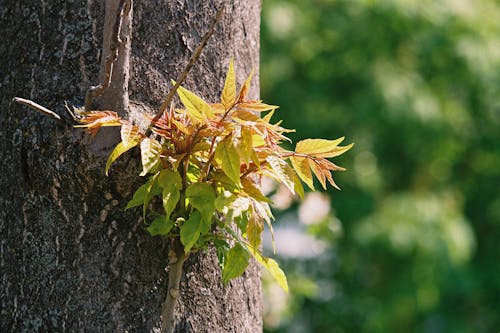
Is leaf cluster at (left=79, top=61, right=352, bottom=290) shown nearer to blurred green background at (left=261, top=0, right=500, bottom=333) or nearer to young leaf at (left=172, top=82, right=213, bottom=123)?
young leaf at (left=172, top=82, right=213, bottom=123)

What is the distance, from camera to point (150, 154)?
1.52 metres

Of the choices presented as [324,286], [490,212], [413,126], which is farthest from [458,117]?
[324,286]

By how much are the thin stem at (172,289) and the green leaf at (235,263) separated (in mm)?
88

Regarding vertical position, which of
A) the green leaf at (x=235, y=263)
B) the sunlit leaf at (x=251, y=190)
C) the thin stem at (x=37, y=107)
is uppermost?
the thin stem at (x=37, y=107)

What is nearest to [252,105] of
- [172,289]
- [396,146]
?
[172,289]

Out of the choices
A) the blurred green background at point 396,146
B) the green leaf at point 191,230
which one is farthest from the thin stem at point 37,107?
the blurred green background at point 396,146

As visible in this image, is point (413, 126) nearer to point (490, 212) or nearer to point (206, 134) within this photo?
point (490, 212)

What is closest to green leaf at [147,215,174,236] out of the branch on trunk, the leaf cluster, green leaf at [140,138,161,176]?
the leaf cluster

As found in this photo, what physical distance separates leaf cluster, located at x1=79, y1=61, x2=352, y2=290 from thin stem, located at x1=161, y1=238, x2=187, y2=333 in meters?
0.04

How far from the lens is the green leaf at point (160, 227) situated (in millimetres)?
1592

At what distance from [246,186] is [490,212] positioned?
11.2 metres

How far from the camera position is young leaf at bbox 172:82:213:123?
149cm

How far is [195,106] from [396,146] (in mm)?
10094

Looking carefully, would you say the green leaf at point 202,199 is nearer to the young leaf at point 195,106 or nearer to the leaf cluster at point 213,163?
the leaf cluster at point 213,163
